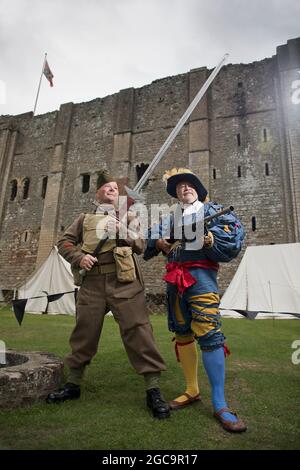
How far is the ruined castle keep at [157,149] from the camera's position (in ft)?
47.3

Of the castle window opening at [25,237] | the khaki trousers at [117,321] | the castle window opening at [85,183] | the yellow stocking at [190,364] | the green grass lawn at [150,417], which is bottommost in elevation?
the green grass lawn at [150,417]

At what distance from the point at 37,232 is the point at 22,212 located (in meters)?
2.12

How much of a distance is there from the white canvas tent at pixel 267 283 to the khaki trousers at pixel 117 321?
7.45 meters

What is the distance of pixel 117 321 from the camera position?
2580 mm

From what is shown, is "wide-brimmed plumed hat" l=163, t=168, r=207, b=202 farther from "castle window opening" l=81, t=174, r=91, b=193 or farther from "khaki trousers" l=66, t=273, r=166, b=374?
"castle window opening" l=81, t=174, r=91, b=193

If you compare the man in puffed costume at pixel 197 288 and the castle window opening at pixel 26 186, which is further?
the castle window opening at pixel 26 186

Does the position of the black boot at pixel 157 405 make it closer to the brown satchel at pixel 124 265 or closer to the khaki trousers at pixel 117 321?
the khaki trousers at pixel 117 321

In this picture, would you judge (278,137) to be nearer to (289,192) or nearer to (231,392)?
(289,192)

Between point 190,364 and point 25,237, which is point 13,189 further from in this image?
point 190,364

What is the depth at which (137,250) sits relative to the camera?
2777 millimetres

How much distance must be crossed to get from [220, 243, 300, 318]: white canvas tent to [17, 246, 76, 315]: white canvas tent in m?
5.43

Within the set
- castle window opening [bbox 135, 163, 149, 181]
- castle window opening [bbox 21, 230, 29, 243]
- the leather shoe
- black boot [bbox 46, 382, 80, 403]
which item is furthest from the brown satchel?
castle window opening [bbox 21, 230, 29, 243]

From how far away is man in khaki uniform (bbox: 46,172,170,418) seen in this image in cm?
246

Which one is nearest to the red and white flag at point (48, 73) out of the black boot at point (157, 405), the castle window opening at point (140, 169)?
the castle window opening at point (140, 169)
